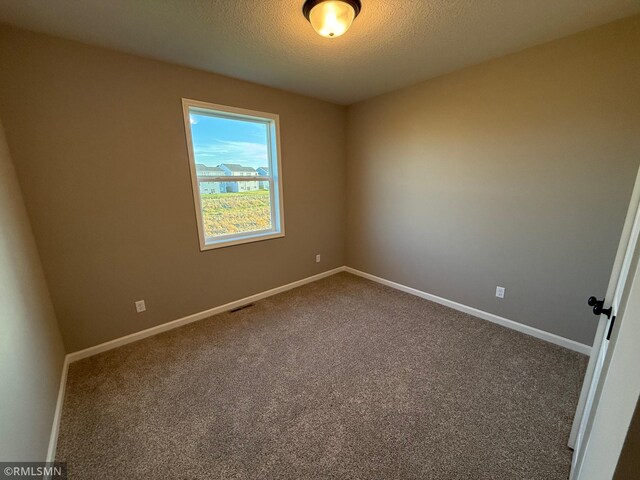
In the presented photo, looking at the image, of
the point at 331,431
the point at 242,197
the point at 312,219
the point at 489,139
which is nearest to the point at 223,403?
the point at 331,431

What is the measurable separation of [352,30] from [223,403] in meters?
2.71

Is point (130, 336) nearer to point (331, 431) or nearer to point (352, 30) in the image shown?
point (331, 431)

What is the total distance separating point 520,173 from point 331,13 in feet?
6.59

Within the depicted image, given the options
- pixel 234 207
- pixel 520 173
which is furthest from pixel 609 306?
pixel 234 207

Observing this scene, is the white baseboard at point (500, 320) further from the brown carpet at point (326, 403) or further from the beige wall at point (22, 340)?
the beige wall at point (22, 340)

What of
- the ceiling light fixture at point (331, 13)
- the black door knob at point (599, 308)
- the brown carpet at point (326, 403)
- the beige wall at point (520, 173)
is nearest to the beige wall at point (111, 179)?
the brown carpet at point (326, 403)

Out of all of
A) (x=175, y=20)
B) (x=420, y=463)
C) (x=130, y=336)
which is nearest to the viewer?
(x=420, y=463)

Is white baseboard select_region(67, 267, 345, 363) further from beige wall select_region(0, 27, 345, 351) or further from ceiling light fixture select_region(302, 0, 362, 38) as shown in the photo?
ceiling light fixture select_region(302, 0, 362, 38)

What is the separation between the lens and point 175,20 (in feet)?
5.45

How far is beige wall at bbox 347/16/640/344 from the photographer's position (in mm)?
1841

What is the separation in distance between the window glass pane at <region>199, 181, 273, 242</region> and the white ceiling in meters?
1.13

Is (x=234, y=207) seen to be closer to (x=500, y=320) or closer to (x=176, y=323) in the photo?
(x=176, y=323)

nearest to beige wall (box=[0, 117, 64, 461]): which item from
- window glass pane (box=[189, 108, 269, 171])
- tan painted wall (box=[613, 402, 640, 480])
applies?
window glass pane (box=[189, 108, 269, 171])

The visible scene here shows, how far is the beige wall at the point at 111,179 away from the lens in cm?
181
